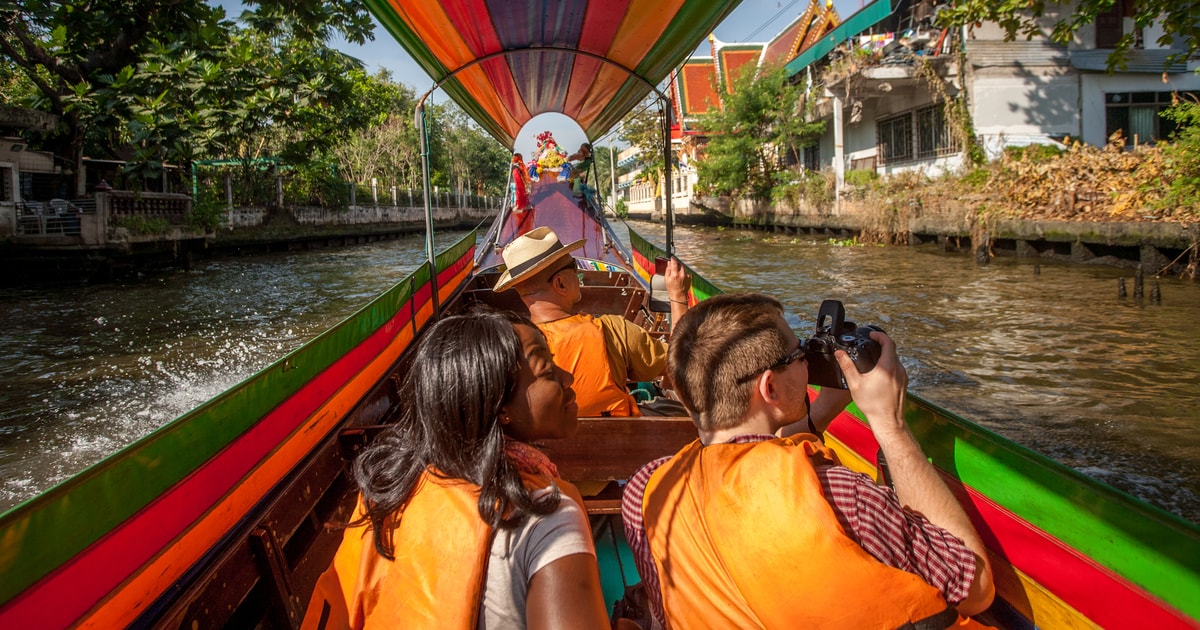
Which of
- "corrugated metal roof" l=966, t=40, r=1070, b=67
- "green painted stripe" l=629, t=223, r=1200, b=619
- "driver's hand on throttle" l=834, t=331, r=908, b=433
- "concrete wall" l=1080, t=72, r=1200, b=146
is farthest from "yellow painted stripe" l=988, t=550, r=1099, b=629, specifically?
"concrete wall" l=1080, t=72, r=1200, b=146

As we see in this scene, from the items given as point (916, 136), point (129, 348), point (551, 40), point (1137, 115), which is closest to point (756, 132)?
point (916, 136)

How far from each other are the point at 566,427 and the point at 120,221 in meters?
15.3

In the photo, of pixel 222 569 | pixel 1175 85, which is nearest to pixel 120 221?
pixel 222 569

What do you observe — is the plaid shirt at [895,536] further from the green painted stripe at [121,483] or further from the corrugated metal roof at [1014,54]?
the corrugated metal roof at [1014,54]

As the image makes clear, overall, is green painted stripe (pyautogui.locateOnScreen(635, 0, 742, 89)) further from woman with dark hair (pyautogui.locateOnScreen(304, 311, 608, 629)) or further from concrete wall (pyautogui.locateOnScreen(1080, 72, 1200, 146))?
concrete wall (pyautogui.locateOnScreen(1080, 72, 1200, 146))

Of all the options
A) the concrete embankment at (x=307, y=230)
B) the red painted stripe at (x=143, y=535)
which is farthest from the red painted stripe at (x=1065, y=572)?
the concrete embankment at (x=307, y=230)

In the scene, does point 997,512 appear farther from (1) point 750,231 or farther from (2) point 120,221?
(1) point 750,231

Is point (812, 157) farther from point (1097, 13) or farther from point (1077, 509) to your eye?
point (1077, 509)

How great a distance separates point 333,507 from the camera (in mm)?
2596

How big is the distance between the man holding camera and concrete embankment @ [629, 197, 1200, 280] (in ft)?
34.8

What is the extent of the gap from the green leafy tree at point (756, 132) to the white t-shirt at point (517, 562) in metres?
22.0

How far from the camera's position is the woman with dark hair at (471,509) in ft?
3.49

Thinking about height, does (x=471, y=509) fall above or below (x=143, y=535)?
above

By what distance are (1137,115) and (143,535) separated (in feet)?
62.4
